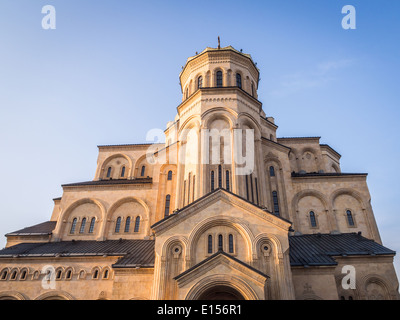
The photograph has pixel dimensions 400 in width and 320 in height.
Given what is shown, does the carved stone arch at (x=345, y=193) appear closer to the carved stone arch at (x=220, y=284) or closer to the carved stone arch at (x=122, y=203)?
the carved stone arch at (x=220, y=284)

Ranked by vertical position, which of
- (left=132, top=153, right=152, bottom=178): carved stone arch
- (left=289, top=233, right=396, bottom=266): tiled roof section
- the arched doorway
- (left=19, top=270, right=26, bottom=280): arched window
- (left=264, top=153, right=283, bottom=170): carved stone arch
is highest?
(left=132, top=153, right=152, bottom=178): carved stone arch

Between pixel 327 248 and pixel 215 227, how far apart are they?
1013 centimetres

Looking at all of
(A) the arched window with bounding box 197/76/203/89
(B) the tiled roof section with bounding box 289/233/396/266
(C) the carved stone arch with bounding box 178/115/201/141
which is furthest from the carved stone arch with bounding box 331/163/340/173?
(C) the carved stone arch with bounding box 178/115/201/141

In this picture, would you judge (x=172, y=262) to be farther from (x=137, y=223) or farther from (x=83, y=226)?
(x=83, y=226)

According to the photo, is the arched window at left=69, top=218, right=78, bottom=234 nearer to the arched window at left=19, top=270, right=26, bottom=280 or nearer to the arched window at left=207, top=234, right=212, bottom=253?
the arched window at left=19, top=270, right=26, bottom=280

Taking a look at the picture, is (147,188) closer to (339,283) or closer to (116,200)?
(116,200)

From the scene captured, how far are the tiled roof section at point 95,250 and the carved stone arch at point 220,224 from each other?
4.28 m

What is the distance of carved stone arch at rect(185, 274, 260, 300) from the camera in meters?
14.4

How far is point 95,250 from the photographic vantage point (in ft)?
75.4

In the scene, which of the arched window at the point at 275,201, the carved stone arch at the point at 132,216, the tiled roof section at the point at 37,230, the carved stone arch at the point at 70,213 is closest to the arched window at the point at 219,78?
the arched window at the point at 275,201

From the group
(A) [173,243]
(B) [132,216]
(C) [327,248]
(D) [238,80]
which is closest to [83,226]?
(B) [132,216]

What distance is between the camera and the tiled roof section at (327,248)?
18.8 m

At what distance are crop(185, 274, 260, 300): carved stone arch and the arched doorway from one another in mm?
357
